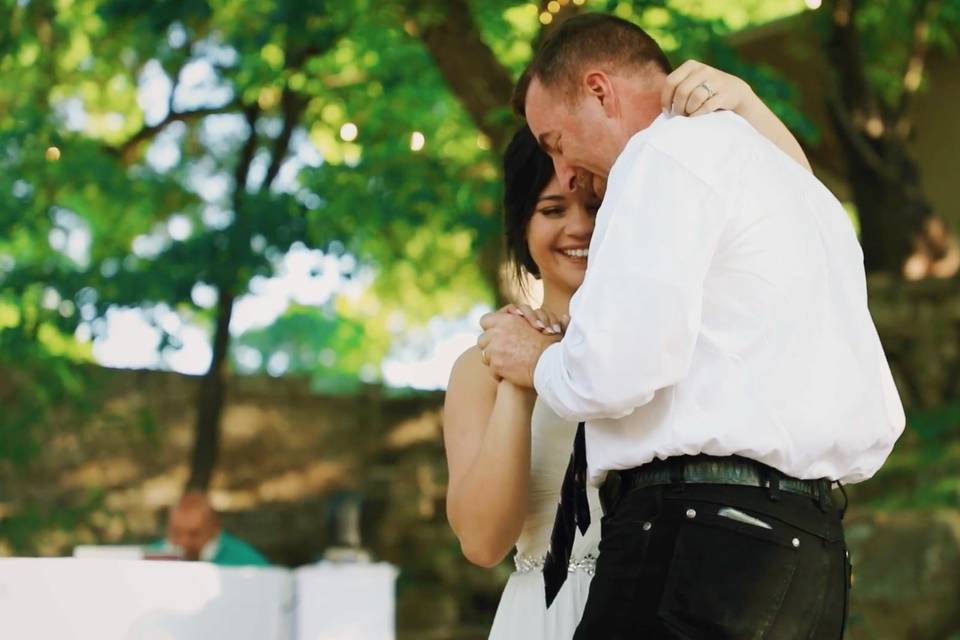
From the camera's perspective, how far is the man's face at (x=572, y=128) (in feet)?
7.71

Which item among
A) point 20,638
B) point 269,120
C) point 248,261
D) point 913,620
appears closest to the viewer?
point 20,638

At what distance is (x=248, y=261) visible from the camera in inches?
330

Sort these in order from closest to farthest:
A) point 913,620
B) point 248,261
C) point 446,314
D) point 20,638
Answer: point 20,638
point 913,620
point 248,261
point 446,314

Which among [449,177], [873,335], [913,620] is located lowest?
[913,620]

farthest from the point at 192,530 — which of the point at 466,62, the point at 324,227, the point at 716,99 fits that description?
the point at 716,99

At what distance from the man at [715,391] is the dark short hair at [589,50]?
7.1 inches

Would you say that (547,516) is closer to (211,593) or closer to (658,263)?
(211,593)

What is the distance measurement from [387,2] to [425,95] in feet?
4.01

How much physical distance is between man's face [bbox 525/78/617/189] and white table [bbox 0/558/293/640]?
0.84 m

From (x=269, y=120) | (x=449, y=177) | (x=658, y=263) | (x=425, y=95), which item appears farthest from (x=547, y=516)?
(x=269, y=120)

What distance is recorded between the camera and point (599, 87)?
2.34 meters

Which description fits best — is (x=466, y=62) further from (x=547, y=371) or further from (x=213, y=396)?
(x=547, y=371)

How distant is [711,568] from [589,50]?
0.86 metres

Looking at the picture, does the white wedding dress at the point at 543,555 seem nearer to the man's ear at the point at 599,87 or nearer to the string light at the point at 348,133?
the man's ear at the point at 599,87
